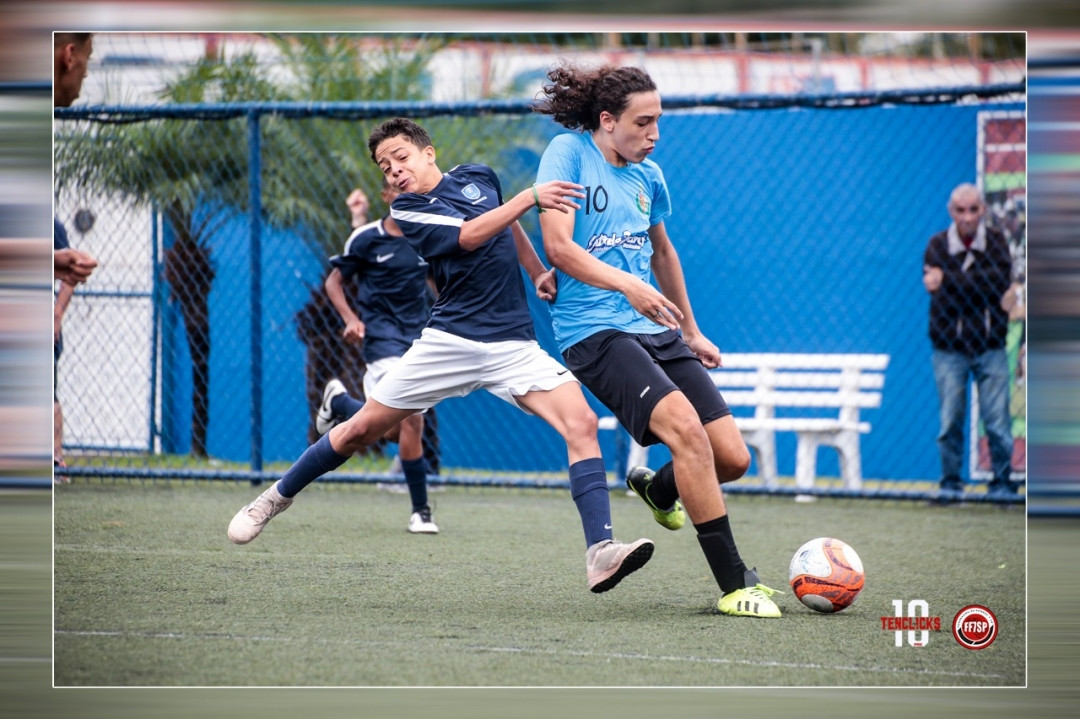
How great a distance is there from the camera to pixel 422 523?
6086 mm

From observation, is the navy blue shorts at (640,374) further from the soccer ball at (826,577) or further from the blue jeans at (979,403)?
the blue jeans at (979,403)

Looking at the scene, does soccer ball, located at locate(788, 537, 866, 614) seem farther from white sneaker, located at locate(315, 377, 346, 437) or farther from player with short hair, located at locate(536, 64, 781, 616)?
white sneaker, located at locate(315, 377, 346, 437)

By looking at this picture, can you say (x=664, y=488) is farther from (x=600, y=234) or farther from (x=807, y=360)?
(x=807, y=360)

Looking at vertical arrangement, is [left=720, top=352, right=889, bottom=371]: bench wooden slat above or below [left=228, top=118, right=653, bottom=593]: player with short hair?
below

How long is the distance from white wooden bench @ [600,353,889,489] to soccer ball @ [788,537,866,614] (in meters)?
3.70

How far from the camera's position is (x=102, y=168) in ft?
25.7

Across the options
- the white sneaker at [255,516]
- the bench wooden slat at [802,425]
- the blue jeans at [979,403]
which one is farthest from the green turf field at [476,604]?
the bench wooden slat at [802,425]

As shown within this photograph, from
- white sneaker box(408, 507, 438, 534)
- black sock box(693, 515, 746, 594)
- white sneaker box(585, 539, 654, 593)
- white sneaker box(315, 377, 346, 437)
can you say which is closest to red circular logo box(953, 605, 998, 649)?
black sock box(693, 515, 746, 594)

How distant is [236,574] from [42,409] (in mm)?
1857

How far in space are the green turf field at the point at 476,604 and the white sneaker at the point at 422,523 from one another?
0.33 feet

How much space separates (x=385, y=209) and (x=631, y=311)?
5242 mm

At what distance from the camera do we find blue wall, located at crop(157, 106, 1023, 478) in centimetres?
839

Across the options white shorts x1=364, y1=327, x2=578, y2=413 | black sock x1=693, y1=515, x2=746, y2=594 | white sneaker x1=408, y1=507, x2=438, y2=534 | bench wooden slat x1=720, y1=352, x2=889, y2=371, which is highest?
white shorts x1=364, y1=327, x2=578, y2=413
